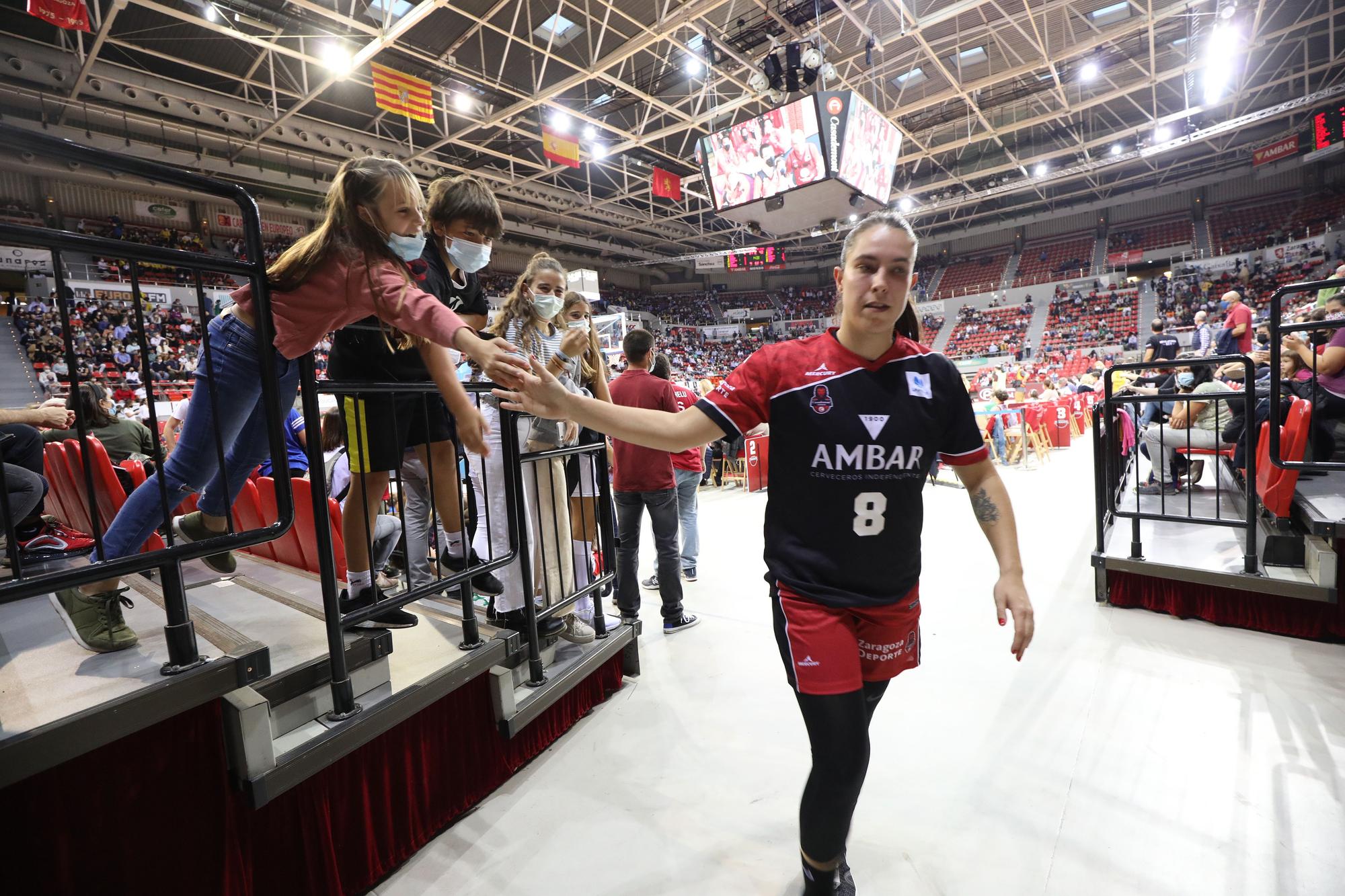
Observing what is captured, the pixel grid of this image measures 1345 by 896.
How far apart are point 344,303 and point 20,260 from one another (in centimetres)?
1983

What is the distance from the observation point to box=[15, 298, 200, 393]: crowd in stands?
1280 cm

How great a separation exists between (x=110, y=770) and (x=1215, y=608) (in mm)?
4501

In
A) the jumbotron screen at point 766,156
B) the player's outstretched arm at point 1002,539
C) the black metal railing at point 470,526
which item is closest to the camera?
the player's outstretched arm at point 1002,539

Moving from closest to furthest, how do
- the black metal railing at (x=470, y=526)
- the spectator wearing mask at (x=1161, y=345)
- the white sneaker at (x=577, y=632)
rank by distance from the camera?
1. the black metal railing at (x=470, y=526)
2. the white sneaker at (x=577, y=632)
3. the spectator wearing mask at (x=1161, y=345)

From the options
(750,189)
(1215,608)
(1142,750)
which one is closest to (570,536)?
(1142,750)

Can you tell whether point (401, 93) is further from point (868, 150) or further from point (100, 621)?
point (100, 621)

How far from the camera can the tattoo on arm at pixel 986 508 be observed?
5.02 feet

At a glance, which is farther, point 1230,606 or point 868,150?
point 868,150

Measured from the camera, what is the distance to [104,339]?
13.7 metres

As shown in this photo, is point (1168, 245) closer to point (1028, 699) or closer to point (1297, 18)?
point (1297, 18)

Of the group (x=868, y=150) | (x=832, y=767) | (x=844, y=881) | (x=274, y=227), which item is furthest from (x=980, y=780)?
(x=274, y=227)

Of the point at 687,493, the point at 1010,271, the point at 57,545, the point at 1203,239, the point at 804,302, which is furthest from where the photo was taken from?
the point at 804,302

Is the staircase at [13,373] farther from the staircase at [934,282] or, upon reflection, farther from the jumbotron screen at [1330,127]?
the staircase at [934,282]

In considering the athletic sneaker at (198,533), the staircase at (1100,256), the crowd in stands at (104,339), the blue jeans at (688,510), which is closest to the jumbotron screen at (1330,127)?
the staircase at (1100,256)
